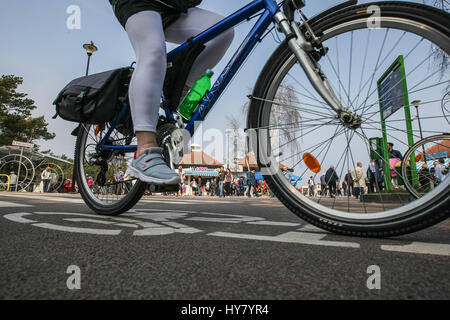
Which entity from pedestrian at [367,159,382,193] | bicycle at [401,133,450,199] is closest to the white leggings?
pedestrian at [367,159,382,193]

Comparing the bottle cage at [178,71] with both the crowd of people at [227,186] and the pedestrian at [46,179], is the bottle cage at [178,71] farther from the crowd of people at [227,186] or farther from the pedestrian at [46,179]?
the pedestrian at [46,179]

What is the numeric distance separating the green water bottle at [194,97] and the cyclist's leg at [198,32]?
130mm

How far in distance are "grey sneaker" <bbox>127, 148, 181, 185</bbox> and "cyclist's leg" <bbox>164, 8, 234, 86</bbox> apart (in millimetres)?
660

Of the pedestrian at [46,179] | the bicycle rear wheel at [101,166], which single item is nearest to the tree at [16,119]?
the pedestrian at [46,179]

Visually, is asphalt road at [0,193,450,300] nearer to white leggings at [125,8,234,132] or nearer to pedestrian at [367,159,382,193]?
pedestrian at [367,159,382,193]

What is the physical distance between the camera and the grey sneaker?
135cm

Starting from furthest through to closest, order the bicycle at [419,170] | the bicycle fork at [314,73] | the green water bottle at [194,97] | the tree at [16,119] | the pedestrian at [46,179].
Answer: the tree at [16,119]
the pedestrian at [46,179]
the bicycle at [419,170]
the green water bottle at [194,97]
the bicycle fork at [314,73]

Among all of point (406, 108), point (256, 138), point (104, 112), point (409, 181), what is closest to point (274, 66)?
point (256, 138)

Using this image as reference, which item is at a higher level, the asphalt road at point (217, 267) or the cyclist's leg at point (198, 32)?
the cyclist's leg at point (198, 32)

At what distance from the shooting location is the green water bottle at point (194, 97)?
172cm

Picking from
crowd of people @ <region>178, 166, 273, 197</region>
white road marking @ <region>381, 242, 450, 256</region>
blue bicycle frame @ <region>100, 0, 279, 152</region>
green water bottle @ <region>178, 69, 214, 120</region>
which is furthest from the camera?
crowd of people @ <region>178, 166, 273, 197</region>

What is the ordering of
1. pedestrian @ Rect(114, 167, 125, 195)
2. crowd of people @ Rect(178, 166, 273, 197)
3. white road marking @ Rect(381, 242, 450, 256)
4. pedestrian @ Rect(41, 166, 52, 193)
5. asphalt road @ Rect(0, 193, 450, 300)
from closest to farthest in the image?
asphalt road @ Rect(0, 193, 450, 300), white road marking @ Rect(381, 242, 450, 256), pedestrian @ Rect(114, 167, 125, 195), pedestrian @ Rect(41, 166, 52, 193), crowd of people @ Rect(178, 166, 273, 197)

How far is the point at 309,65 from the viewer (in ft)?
4.33
